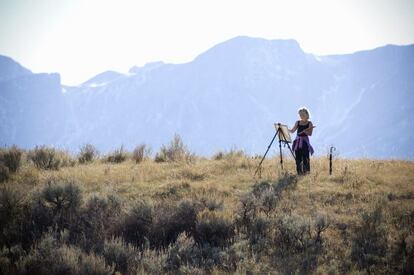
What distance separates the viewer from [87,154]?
56.2 feet

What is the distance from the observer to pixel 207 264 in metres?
7.36

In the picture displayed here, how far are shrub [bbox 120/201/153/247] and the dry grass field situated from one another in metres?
0.02

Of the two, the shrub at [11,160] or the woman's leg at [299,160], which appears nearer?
the shrub at [11,160]

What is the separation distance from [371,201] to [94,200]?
674 cm

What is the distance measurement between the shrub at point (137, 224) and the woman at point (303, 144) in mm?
6090

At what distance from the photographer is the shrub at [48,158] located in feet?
47.5

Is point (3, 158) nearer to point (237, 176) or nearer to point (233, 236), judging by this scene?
point (237, 176)

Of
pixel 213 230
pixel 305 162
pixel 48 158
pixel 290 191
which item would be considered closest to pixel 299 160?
pixel 305 162

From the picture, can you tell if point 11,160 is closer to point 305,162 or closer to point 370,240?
point 305,162

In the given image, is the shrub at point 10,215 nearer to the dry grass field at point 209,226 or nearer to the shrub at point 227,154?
the dry grass field at point 209,226

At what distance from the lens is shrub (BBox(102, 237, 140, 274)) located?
23.5 ft

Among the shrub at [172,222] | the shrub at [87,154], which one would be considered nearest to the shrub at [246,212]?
the shrub at [172,222]

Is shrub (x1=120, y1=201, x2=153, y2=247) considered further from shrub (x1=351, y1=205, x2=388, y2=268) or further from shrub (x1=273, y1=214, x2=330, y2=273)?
shrub (x1=351, y1=205, x2=388, y2=268)

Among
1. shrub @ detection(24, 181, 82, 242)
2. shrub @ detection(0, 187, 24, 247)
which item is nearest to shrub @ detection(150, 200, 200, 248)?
shrub @ detection(24, 181, 82, 242)
